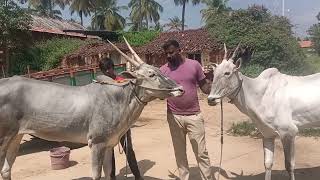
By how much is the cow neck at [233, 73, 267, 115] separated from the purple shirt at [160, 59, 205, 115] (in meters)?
0.60

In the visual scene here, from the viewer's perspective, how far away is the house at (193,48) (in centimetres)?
2555

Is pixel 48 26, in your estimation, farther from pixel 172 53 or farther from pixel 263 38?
pixel 172 53

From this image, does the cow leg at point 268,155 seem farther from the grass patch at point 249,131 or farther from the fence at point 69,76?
the fence at point 69,76

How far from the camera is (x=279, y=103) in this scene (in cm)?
570

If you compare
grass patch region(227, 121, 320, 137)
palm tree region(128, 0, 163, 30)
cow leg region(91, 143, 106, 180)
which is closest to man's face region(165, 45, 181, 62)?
cow leg region(91, 143, 106, 180)

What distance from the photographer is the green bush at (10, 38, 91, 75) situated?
2875cm

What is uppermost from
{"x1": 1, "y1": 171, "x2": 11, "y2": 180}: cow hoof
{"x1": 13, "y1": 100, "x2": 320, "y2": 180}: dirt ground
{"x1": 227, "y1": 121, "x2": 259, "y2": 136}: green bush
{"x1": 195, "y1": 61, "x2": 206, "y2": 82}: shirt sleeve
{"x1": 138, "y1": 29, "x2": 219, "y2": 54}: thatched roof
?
{"x1": 138, "y1": 29, "x2": 219, "y2": 54}: thatched roof

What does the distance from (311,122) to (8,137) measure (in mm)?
3823

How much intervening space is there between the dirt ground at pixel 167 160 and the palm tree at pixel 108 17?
38253mm

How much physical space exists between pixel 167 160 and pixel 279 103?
2.71 m

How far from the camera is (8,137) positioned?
16.7 ft

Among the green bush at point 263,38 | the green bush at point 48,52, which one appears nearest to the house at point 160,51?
the green bush at point 48,52

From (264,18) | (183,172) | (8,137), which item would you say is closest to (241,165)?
(183,172)

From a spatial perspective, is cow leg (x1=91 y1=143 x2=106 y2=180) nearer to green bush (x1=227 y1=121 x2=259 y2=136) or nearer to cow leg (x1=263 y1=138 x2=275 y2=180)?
cow leg (x1=263 y1=138 x2=275 y2=180)
